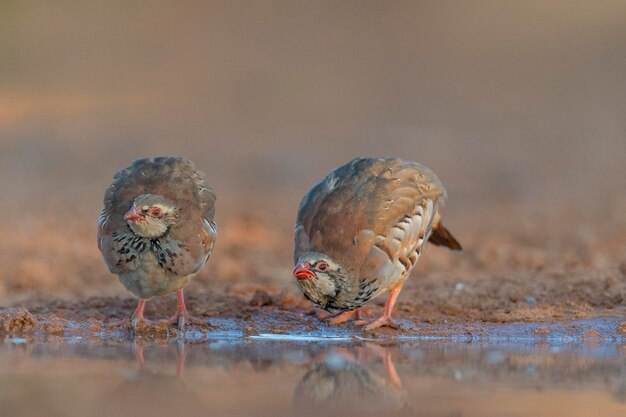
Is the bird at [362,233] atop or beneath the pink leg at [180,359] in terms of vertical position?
atop

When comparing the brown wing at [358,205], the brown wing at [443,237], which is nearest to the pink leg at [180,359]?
the brown wing at [358,205]

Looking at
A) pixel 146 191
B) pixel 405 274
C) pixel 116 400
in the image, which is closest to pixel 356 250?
pixel 405 274

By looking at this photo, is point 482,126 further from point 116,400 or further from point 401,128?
point 116,400

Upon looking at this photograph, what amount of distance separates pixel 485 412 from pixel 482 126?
1873 centimetres

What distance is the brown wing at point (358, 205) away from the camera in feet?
29.6

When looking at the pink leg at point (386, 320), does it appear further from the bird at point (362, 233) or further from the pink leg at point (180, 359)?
the pink leg at point (180, 359)

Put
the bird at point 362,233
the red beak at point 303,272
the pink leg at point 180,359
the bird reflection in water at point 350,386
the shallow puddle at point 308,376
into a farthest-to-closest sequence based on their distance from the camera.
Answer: the bird at point 362,233 → the red beak at point 303,272 → the pink leg at point 180,359 → the bird reflection in water at point 350,386 → the shallow puddle at point 308,376

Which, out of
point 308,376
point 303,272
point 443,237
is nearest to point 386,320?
point 303,272

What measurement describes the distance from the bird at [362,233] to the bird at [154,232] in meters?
0.84

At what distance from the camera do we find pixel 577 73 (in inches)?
1027

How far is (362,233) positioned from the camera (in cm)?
908

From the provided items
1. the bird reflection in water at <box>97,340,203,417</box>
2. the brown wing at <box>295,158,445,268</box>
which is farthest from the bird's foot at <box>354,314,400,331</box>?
the bird reflection in water at <box>97,340,203,417</box>

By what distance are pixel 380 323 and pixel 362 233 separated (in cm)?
84

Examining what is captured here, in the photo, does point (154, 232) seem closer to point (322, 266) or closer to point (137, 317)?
point (137, 317)
